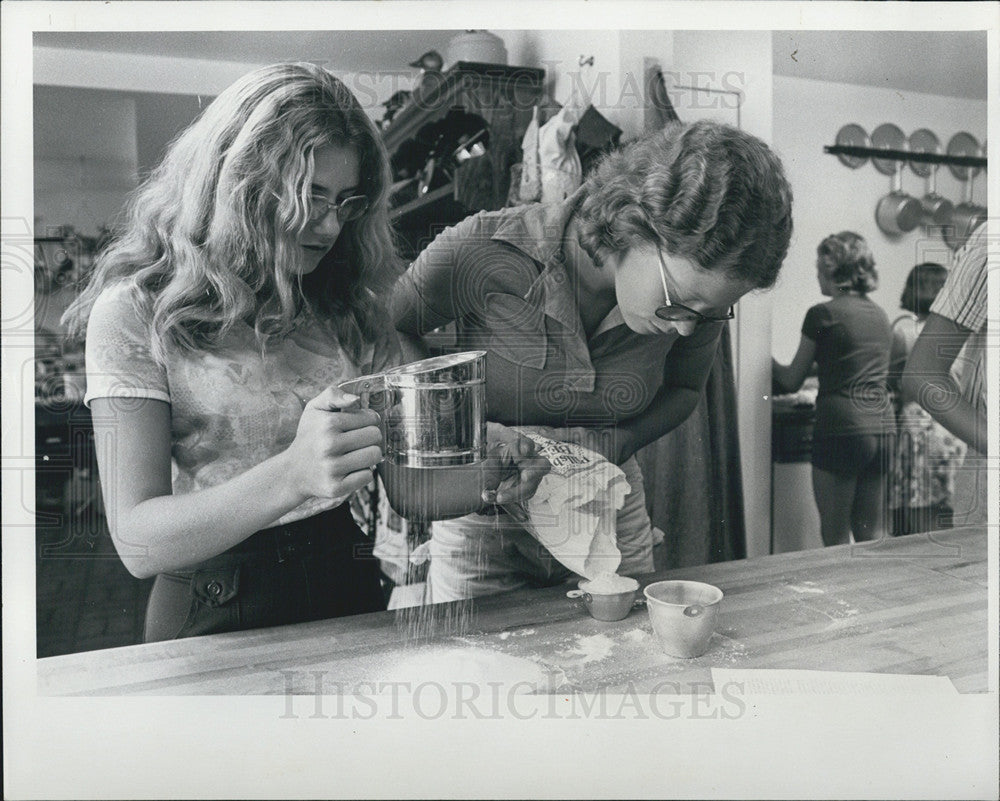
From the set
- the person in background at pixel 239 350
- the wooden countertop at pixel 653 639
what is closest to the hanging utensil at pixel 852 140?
the wooden countertop at pixel 653 639

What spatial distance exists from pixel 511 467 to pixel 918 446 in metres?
0.71

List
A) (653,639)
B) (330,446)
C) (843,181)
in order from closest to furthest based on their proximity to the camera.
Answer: (330,446)
(653,639)
(843,181)

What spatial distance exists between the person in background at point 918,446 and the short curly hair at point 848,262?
7 centimetres

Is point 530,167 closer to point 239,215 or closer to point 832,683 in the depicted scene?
point 239,215

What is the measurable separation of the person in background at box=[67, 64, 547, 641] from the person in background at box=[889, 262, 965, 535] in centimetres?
88

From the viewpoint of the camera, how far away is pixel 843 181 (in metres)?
1.33

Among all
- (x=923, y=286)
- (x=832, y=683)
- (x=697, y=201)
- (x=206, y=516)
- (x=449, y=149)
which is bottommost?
(x=832, y=683)

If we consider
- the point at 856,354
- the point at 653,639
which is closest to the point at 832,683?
the point at 653,639

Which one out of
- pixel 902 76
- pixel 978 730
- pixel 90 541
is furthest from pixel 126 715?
pixel 902 76

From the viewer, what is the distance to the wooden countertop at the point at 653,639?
117cm

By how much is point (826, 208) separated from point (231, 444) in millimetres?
1032

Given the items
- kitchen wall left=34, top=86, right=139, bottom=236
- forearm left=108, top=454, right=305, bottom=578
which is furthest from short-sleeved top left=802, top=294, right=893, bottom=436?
kitchen wall left=34, top=86, right=139, bottom=236

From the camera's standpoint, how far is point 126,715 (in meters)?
1.19

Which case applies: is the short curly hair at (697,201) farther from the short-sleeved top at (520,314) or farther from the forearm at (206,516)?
the forearm at (206,516)
